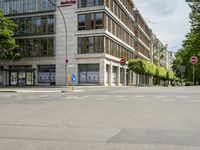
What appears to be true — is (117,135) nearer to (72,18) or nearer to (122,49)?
(72,18)

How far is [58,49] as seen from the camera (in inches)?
2047

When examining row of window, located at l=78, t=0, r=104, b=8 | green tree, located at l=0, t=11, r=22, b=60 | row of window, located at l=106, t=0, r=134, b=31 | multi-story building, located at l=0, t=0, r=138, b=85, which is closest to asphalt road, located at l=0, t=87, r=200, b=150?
multi-story building, located at l=0, t=0, r=138, b=85

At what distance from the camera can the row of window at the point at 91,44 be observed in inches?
1921

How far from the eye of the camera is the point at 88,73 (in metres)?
50.1

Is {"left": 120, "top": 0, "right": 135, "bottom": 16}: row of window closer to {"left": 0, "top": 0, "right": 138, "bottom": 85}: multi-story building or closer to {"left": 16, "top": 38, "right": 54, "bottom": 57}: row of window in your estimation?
{"left": 0, "top": 0, "right": 138, "bottom": 85}: multi-story building

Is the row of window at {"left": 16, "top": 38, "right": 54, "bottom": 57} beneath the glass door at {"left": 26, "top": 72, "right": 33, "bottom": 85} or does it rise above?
above

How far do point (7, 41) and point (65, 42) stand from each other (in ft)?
30.3

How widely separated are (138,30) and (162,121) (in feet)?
241

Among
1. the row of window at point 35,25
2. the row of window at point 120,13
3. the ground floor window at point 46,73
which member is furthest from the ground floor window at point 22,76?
the row of window at point 120,13

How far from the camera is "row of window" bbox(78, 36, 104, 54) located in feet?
160

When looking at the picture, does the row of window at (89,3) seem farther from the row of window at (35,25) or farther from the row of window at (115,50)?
the row of window at (115,50)

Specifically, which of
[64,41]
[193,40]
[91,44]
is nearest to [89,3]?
[91,44]

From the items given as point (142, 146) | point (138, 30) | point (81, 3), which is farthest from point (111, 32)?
point (142, 146)

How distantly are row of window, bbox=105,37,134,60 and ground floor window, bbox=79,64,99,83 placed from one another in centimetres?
340
